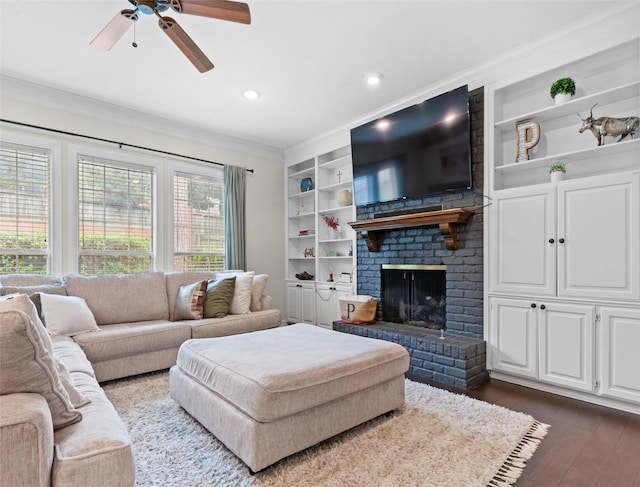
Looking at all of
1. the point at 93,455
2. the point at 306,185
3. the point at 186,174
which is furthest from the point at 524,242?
the point at 186,174

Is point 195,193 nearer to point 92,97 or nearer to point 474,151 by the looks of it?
point 92,97

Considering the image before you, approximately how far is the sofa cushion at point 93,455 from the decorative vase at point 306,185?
436cm

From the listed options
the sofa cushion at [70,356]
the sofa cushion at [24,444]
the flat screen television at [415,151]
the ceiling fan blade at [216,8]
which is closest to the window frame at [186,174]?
the sofa cushion at [70,356]

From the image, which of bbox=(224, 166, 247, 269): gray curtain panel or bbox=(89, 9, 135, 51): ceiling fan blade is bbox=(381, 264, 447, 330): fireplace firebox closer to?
bbox=(224, 166, 247, 269): gray curtain panel

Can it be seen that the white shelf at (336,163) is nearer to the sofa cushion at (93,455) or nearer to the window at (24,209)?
the window at (24,209)

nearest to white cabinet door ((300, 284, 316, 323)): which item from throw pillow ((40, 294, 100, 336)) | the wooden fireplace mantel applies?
the wooden fireplace mantel

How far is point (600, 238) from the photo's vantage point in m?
2.54

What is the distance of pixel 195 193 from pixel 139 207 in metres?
0.73

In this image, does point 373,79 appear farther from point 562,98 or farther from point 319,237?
point 319,237

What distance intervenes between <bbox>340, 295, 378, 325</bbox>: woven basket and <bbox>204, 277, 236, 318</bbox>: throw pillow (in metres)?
1.32

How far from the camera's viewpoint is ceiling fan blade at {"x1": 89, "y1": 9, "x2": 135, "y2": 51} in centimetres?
206

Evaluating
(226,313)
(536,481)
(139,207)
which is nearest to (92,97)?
(139,207)

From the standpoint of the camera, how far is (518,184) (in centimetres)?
323

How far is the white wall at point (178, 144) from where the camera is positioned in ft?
11.5
